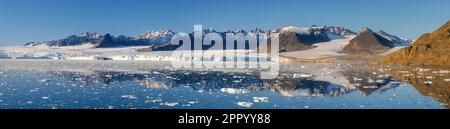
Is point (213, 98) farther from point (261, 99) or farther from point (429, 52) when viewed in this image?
point (429, 52)

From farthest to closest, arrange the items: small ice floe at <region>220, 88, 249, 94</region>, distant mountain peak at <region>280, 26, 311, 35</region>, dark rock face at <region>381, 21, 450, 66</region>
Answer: distant mountain peak at <region>280, 26, 311, 35</region>, dark rock face at <region>381, 21, 450, 66</region>, small ice floe at <region>220, 88, 249, 94</region>

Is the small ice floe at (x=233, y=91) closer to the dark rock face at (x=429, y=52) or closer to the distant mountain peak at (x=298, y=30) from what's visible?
the dark rock face at (x=429, y=52)

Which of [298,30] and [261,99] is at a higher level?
[298,30]

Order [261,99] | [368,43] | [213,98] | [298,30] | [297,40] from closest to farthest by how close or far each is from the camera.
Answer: [261,99], [213,98], [368,43], [297,40], [298,30]

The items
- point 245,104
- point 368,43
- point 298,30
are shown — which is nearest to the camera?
point 245,104

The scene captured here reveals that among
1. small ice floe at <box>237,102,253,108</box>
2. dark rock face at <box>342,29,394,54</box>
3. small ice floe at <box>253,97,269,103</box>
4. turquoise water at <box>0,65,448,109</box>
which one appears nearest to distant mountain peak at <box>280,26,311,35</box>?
dark rock face at <box>342,29,394,54</box>

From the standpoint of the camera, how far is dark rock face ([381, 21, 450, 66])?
53.8m

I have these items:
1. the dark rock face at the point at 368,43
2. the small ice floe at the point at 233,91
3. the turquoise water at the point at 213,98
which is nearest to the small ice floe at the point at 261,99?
the turquoise water at the point at 213,98

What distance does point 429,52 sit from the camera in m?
58.2

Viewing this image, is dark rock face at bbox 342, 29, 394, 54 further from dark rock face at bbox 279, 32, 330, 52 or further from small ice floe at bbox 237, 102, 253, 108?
small ice floe at bbox 237, 102, 253, 108

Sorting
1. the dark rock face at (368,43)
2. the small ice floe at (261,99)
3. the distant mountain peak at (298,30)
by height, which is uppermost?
the distant mountain peak at (298,30)

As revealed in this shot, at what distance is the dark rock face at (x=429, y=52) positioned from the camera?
2118 inches

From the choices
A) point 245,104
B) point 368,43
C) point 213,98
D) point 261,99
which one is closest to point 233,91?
point 213,98

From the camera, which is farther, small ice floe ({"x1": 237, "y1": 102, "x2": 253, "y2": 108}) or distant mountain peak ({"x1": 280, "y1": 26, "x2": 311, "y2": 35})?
distant mountain peak ({"x1": 280, "y1": 26, "x2": 311, "y2": 35})
